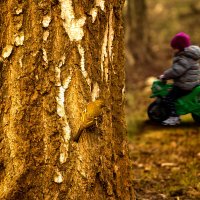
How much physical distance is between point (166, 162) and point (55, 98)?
2680mm

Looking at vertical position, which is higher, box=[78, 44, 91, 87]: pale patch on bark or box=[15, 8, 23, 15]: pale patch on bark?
box=[15, 8, 23, 15]: pale patch on bark

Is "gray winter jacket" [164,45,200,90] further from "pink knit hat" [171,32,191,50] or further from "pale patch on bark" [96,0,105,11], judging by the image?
"pale patch on bark" [96,0,105,11]

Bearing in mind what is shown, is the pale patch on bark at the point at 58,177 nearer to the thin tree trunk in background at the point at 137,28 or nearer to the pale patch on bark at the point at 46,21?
the pale patch on bark at the point at 46,21

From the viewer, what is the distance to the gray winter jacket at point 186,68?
4.57 metres

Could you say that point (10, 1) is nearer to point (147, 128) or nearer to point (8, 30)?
point (8, 30)

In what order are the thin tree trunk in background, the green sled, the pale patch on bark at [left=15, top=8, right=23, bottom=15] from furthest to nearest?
the thin tree trunk in background < the green sled < the pale patch on bark at [left=15, top=8, right=23, bottom=15]

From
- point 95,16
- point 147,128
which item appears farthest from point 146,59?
point 95,16

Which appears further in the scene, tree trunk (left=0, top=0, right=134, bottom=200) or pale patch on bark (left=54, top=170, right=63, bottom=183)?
pale patch on bark (left=54, top=170, right=63, bottom=183)

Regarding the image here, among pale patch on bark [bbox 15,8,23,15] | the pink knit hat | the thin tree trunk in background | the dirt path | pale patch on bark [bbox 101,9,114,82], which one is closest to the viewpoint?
pale patch on bark [bbox 15,8,23,15]

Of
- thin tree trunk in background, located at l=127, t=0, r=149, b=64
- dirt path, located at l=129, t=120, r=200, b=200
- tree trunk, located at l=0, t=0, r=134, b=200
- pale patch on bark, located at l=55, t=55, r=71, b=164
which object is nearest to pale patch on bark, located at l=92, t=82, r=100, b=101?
tree trunk, located at l=0, t=0, r=134, b=200

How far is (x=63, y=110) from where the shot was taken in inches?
108

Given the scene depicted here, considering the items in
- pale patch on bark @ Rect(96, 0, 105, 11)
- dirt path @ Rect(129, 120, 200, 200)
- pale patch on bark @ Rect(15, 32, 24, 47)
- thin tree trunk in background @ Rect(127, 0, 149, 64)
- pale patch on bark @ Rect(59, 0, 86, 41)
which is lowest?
dirt path @ Rect(129, 120, 200, 200)

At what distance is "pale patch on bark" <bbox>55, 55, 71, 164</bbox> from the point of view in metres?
2.72

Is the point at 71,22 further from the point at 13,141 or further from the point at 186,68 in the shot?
the point at 186,68
